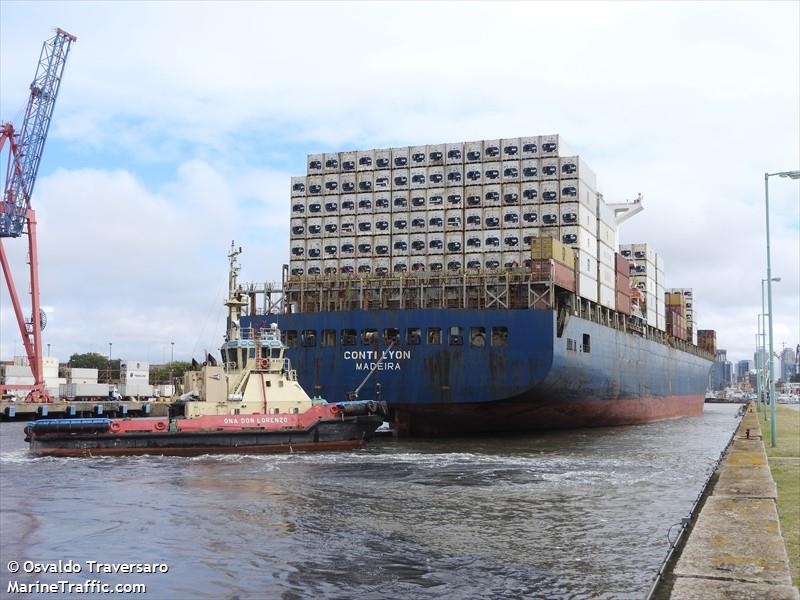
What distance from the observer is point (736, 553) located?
9141 millimetres

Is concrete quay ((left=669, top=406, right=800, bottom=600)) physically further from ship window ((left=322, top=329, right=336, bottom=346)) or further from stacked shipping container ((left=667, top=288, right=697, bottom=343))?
stacked shipping container ((left=667, top=288, right=697, bottom=343))

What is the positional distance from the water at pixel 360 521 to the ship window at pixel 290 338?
1099 centimetres

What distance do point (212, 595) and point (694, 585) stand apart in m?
7.11

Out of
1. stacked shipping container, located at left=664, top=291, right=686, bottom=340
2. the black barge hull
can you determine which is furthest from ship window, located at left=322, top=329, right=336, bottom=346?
stacked shipping container, located at left=664, top=291, right=686, bottom=340

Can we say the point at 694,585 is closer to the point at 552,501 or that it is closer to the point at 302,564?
the point at 302,564

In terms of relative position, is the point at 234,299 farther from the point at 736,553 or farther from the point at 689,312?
the point at 689,312


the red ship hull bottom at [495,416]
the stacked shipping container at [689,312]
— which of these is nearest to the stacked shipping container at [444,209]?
the red ship hull bottom at [495,416]

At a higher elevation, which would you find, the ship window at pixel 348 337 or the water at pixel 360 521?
the ship window at pixel 348 337

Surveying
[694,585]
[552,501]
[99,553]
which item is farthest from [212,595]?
[552,501]

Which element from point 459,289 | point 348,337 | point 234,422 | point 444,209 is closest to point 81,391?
point 348,337

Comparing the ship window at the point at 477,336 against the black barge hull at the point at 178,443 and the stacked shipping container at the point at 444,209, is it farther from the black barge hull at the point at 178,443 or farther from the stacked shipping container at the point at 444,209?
the black barge hull at the point at 178,443

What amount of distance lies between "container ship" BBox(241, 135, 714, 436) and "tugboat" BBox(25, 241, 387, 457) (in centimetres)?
510

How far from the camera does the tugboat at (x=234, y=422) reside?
31531mm

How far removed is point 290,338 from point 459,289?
30.0ft
